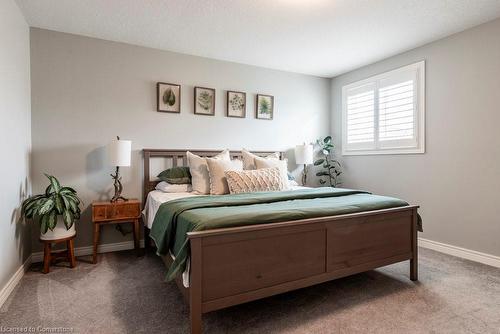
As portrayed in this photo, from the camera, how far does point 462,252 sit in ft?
10.1

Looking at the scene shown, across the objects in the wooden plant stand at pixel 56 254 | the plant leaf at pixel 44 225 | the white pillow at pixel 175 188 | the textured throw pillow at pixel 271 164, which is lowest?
the wooden plant stand at pixel 56 254

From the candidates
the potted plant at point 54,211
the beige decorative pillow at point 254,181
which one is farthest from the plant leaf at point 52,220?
the beige decorative pillow at point 254,181

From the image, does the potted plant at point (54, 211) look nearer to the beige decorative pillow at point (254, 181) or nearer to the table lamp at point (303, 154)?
the beige decorative pillow at point (254, 181)

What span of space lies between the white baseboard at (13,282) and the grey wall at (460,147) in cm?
428

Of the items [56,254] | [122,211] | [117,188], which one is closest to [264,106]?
[117,188]

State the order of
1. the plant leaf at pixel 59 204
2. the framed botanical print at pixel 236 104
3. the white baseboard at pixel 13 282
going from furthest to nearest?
1. the framed botanical print at pixel 236 104
2. the plant leaf at pixel 59 204
3. the white baseboard at pixel 13 282

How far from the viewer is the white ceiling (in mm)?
2557

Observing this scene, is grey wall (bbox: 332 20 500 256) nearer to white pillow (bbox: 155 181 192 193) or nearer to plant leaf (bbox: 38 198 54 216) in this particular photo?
white pillow (bbox: 155 181 192 193)

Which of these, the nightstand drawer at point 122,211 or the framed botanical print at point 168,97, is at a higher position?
the framed botanical print at point 168,97

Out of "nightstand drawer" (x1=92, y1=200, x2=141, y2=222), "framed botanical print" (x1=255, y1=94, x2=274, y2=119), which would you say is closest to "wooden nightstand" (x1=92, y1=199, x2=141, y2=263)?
"nightstand drawer" (x1=92, y1=200, x2=141, y2=222)

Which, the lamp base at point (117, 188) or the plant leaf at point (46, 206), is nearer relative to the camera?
the plant leaf at point (46, 206)

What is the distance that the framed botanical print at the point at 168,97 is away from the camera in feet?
11.7

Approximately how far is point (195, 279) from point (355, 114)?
3.77 m

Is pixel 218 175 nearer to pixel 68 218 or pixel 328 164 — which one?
pixel 68 218
